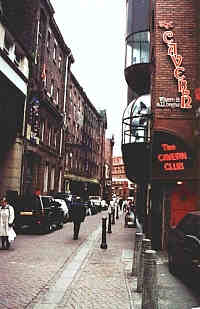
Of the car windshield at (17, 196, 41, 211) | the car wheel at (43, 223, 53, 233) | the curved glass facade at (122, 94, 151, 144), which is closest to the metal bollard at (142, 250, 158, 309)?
the curved glass facade at (122, 94, 151, 144)

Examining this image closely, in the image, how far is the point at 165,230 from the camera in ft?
38.9

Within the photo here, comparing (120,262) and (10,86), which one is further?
(10,86)

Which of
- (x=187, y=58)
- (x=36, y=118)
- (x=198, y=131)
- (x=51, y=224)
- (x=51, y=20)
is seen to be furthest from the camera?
(x=51, y=20)

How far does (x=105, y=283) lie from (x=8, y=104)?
15.0 m

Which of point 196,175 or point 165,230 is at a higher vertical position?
point 196,175

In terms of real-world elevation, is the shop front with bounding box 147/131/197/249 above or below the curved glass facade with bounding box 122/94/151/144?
below

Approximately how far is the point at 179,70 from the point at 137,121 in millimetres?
4136

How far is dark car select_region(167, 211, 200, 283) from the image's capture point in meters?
6.26

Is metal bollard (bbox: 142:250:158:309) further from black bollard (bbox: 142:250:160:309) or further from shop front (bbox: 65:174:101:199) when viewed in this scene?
shop front (bbox: 65:174:101:199)

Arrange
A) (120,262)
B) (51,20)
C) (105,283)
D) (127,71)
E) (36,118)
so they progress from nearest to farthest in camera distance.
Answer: (105,283)
(120,262)
(127,71)
(36,118)
(51,20)

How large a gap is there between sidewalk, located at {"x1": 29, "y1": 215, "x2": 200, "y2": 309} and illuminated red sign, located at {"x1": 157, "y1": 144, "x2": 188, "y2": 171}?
3.06m

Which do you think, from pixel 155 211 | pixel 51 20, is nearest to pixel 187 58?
pixel 155 211

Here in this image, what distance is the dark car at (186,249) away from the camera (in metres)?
6.26

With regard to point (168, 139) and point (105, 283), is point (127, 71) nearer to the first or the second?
point (168, 139)
